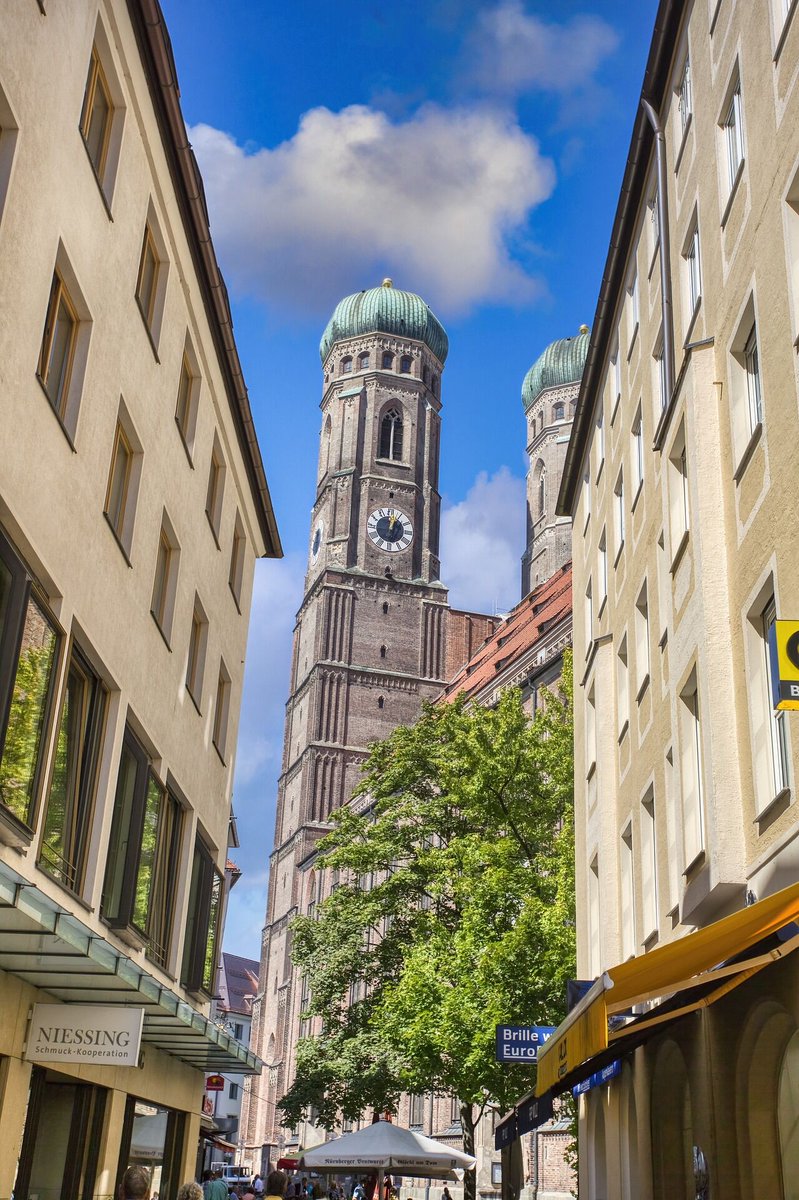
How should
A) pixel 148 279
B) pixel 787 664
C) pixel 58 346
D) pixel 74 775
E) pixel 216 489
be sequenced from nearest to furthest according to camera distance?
pixel 787 664, pixel 58 346, pixel 74 775, pixel 148 279, pixel 216 489

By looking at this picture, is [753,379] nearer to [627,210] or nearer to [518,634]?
[627,210]

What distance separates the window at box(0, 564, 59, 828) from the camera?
10.4 m

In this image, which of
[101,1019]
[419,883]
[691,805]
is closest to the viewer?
[101,1019]

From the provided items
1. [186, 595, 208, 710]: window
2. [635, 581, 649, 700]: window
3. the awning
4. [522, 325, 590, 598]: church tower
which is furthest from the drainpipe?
[522, 325, 590, 598]: church tower

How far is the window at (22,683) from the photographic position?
1045 centimetres

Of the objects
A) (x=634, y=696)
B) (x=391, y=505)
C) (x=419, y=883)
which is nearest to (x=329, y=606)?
(x=391, y=505)

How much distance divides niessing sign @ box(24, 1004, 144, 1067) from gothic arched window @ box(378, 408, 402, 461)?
92.6 m

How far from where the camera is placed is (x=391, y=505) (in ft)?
332

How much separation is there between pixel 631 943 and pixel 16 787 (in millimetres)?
10267

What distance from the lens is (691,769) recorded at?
569 inches

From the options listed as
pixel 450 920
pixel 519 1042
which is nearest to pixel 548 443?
pixel 450 920

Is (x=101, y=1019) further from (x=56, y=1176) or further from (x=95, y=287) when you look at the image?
(x=95, y=287)

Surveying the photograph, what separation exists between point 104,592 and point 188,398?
235 inches

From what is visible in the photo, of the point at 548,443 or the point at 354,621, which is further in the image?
the point at 548,443
